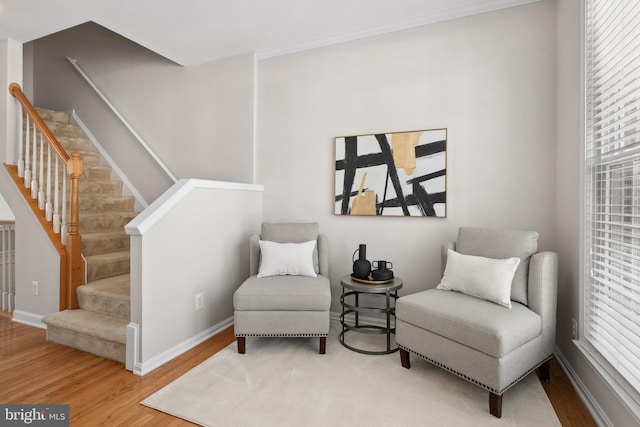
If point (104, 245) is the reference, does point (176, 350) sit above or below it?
below

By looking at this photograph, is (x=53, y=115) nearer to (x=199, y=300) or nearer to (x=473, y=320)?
(x=199, y=300)

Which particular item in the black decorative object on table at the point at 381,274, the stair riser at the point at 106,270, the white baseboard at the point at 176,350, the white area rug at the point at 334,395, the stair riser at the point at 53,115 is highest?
the stair riser at the point at 53,115

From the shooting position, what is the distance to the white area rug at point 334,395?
186 centimetres

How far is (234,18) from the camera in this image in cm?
298

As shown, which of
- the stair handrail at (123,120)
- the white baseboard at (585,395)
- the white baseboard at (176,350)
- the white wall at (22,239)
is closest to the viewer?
the white baseboard at (585,395)

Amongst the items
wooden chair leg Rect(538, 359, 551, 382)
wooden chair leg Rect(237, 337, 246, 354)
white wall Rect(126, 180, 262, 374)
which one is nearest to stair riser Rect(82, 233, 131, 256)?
white wall Rect(126, 180, 262, 374)

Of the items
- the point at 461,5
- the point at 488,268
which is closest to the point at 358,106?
the point at 461,5

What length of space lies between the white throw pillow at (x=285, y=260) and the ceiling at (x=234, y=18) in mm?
1941

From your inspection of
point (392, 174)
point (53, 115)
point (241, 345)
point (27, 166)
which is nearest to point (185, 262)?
point (241, 345)

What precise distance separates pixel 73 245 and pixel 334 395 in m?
2.56

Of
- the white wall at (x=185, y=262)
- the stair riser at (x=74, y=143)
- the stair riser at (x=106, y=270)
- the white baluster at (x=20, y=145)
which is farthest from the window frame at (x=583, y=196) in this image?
the stair riser at (x=74, y=143)

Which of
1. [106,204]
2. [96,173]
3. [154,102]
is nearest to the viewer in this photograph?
[106,204]

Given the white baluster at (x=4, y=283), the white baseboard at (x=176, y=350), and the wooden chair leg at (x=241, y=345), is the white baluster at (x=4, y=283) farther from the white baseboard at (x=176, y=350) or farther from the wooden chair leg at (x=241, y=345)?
the wooden chair leg at (x=241, y=345)

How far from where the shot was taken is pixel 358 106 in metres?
3.27
